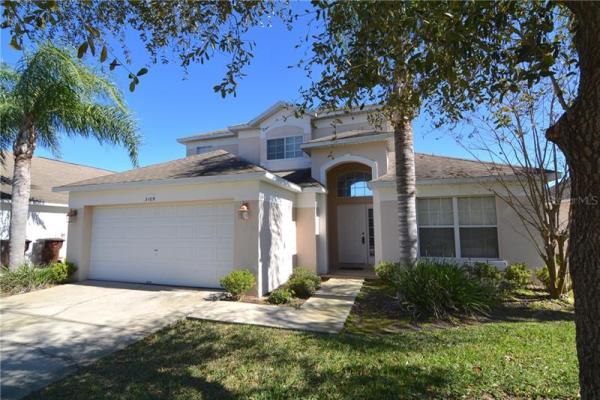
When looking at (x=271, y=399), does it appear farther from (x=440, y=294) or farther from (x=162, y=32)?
(x=162, y=32)

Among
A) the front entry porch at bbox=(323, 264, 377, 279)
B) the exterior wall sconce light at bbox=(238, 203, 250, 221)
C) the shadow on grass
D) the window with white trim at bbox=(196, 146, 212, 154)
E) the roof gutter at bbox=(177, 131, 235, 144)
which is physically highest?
the roof gutter at bbox=(177, 131, 235, 144)

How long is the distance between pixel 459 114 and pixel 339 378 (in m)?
4.98

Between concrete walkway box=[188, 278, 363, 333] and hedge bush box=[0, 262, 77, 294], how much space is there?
6316mm

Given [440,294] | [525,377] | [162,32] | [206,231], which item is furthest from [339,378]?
[206,231]

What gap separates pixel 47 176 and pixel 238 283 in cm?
1579

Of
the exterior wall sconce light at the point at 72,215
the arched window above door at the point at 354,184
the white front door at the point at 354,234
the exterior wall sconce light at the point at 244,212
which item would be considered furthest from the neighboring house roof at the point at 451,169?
the exterior wall sconce light at the point at 72,215

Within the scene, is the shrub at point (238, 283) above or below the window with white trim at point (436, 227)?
below

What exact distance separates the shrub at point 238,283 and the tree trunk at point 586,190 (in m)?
7.27

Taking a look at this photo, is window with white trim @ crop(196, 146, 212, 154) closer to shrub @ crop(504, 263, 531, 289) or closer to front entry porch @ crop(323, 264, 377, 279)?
front entry porch @ crop(323, 264, 377, 279)

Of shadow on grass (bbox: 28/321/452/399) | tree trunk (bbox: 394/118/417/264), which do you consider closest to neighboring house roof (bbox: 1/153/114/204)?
shadow on grass (bbox: 28/321/452/399)

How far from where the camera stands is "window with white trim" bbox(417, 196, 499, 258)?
38.5 feet

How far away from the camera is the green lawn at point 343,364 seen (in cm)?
420

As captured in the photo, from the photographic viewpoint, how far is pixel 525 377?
4.41m

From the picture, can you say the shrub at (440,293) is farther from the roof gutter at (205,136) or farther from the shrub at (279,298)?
the roof gutter at (205,136)
